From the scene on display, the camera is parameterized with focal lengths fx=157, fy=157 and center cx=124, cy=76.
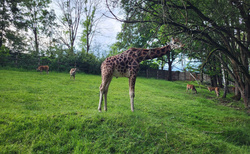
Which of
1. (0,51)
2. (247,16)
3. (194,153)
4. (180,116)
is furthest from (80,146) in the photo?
(0,51)

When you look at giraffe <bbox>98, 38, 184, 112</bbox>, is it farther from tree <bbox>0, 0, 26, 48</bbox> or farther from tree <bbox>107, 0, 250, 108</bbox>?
tree <bbox>0, 0, 26, 48</bbox>

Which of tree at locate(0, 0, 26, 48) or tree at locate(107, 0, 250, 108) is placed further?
tree at locate(0, 0, 26, 48)

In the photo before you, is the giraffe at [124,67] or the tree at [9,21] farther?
the tree at [9,21]

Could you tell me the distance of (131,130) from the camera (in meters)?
4.34

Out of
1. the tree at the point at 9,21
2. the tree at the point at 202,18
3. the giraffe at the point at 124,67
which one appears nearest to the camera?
the tree at the point at 202,18

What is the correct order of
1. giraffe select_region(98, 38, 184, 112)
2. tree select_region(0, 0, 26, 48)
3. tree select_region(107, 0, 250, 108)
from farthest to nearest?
1. tree select_region(0, 0, 26, 48)
2. giraffe select_region(98, 38, 184, 112)
3. tree select_region(107, 0, 250, 108)

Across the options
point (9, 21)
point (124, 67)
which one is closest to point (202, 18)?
point (124, 67)

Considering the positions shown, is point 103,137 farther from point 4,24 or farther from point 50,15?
point 50,15

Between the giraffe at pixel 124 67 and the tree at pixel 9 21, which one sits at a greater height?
the tree at pixel 9 21

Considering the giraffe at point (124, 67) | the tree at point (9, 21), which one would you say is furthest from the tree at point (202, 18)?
the tree at point (9, 21)

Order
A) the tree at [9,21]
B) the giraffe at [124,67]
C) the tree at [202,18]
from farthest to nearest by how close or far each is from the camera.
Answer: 1. the tree at [9,21]
2. the giraffe at [124,67]
3. the tree at [202,18]

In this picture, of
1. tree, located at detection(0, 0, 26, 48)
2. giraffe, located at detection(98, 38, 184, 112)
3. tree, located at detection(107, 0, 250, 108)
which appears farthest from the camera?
tree, located at detection(0, 0, 26, 48)

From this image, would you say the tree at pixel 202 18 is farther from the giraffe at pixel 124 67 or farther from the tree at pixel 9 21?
the tree at pixel 9 21

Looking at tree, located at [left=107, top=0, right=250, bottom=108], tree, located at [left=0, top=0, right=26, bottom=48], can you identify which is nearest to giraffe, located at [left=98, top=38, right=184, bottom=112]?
tree, located at [left=107, top=0, right=250, bottom=108]
